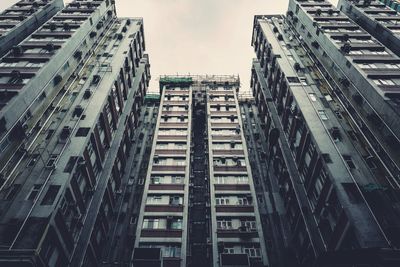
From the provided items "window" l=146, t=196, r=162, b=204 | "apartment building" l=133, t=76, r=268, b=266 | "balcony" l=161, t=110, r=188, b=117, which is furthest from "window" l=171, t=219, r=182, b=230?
"balcony" l=161, t=110, r=188, b=117

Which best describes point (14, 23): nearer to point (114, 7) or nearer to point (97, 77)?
point (97, 77)

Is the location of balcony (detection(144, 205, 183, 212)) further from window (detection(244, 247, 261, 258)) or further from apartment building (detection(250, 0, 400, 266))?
apartment building (detection(250, 0, 400, 266))

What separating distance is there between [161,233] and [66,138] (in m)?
14.6

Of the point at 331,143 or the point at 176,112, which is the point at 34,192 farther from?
the point at 176,112

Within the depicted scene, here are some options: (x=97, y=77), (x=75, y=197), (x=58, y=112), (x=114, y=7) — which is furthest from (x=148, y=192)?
(x=114, y=7)

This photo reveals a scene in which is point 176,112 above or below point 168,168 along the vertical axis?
above

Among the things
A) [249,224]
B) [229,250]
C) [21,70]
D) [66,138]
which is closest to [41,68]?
[21,70]

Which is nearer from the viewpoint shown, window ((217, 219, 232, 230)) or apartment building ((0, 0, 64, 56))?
window ((217, 219, 232, 230))

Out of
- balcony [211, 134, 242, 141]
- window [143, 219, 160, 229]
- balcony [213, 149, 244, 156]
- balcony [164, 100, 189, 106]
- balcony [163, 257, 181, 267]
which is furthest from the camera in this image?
balcony [164, 100, 189, 106]

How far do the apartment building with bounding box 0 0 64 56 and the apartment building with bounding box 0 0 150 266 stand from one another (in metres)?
2.79

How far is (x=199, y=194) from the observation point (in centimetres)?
4759

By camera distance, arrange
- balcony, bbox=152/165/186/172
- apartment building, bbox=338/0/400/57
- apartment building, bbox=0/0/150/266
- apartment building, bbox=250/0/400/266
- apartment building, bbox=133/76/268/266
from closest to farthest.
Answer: apartment building, bbox=250/0/400/266 < apartment building, bbox=0/0/150/266 < apartment building, bbox=133/76/268/266 < apartment building, bbox=338/0/400/57 < balcony, bbox=152/165/186/172

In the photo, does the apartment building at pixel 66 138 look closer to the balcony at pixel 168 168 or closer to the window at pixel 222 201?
the balcony at pixel 168 168

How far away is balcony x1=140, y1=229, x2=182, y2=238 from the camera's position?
36906 mm
